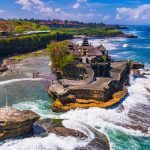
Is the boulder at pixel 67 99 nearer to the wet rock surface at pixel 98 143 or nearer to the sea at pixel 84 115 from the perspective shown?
the sea at pixel 84 115

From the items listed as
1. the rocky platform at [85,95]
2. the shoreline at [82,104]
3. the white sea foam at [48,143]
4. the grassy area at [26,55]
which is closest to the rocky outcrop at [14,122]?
the white sea foam at [48,143]

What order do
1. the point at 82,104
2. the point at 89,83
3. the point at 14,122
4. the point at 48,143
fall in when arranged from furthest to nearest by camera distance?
the point at 89,83, the point at 82,104, the point at 48,143, the point at 14,122

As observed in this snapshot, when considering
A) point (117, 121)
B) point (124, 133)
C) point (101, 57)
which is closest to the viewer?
point (124, 133)

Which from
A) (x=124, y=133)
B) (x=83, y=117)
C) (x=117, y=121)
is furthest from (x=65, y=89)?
(x=124, y=133)

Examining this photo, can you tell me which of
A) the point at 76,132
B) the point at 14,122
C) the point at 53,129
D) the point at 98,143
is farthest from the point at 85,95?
the point at 14,122

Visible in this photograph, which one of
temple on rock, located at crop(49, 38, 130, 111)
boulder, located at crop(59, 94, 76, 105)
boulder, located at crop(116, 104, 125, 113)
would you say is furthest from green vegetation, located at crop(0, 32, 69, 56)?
boulder, located at crop(116, 104, 125, 113)

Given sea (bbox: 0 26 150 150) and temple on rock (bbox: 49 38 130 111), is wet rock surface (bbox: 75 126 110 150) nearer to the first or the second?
Answer: sea (bbox: 0 26 150 150)

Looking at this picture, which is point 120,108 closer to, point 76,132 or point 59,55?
point 76,132

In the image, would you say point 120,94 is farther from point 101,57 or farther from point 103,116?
point 101,57

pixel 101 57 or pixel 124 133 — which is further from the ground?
pixel 101 57
